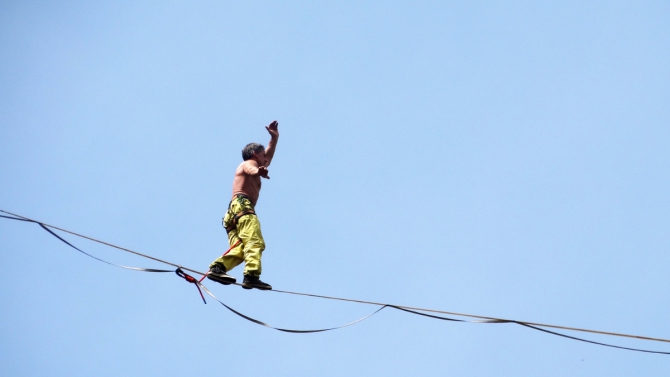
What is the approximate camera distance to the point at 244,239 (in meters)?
8.19

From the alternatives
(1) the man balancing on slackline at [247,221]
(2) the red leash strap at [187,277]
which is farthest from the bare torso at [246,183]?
(2) the red leash strap at [187,277]

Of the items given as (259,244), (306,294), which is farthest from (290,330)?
(259,244)

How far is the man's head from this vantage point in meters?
8.55

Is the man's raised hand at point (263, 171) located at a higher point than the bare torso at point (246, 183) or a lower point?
lower

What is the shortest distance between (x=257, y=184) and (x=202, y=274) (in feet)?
3.81

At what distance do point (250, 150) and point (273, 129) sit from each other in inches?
12.6

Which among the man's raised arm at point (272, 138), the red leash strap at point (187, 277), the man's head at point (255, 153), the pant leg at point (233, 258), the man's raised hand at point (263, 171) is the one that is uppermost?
the man's raised arm at point (272, 138)

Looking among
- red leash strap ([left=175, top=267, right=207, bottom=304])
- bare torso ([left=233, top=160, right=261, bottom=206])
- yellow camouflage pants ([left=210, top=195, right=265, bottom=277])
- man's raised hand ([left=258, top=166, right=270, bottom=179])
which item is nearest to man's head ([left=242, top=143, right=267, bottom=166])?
bare torso ([left=233, top=160, right=261, bottom=206])

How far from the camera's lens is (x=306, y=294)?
7.21 metres

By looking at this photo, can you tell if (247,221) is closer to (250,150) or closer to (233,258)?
(233,258)

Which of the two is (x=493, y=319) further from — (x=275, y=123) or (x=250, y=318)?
(x=275, y=123)

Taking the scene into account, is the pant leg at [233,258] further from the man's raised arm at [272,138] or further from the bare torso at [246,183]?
the man's raised arm at [272,138]

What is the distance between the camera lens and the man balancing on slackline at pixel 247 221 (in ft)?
25.9

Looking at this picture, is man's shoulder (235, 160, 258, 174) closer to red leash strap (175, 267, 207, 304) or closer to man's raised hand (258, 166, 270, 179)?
man's raised hand (258, 166, 270, 179)
